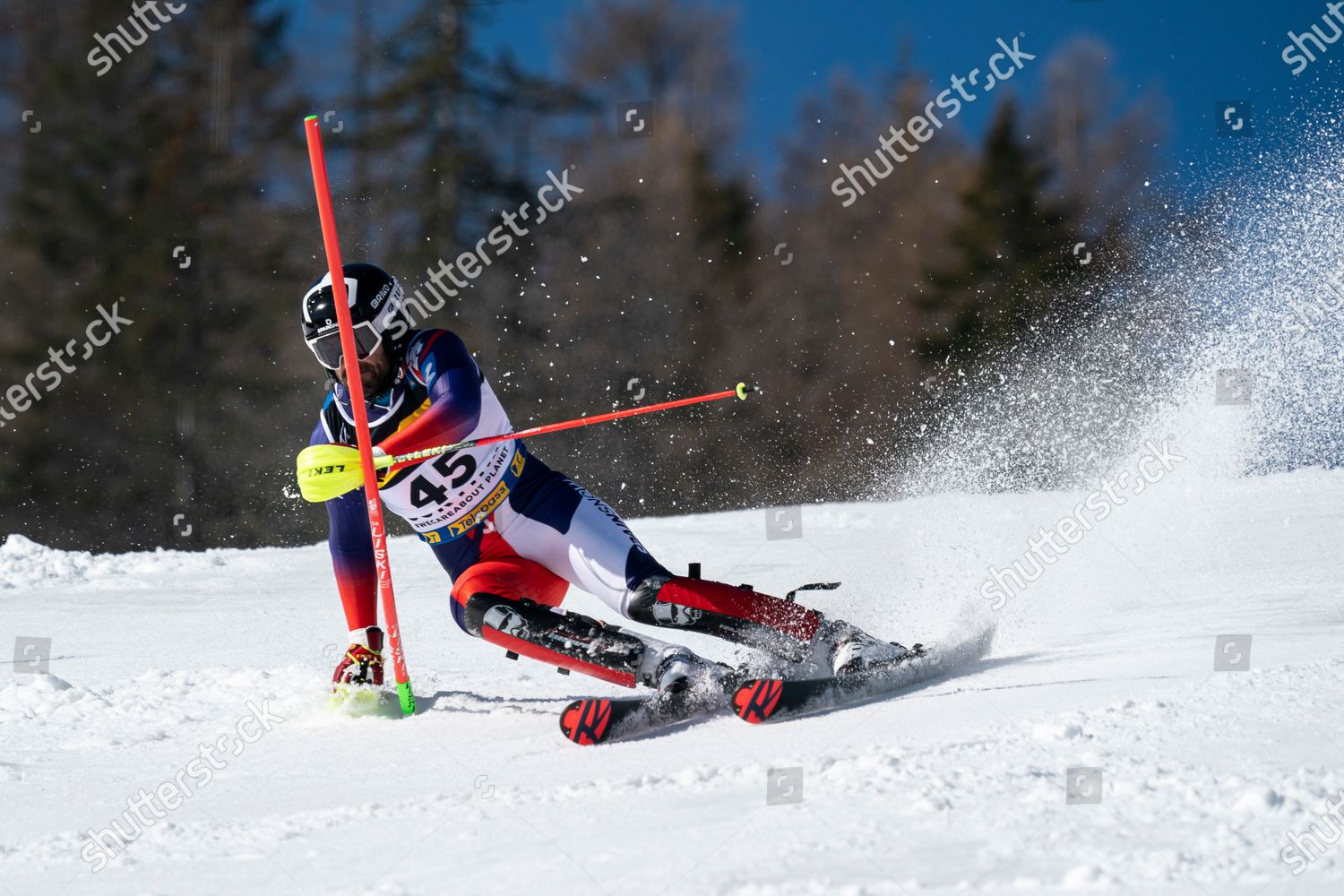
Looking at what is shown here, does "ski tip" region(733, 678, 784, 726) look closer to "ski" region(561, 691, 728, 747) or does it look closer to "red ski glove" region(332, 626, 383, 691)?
"ski" region(561, 691, 728, 747)

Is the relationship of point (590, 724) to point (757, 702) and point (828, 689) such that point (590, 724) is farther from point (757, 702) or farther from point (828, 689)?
point (828, 689)

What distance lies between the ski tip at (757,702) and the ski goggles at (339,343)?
5.45 feet

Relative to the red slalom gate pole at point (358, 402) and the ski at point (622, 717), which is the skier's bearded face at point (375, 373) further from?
the ski at point (622, 717)

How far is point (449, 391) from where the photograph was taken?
12.4ft

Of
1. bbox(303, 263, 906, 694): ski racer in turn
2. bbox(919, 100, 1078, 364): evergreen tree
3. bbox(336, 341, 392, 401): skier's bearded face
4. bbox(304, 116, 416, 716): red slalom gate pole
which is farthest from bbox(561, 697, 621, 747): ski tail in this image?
bbox(919, 100, 1078, 364): evergreen tree

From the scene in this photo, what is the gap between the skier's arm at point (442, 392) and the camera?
3.67 metres

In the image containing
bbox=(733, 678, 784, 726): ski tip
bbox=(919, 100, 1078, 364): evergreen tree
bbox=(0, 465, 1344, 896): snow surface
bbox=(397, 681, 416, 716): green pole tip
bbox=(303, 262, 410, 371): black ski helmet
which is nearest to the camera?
bbox=(0, 465, 1344, 896): snow surface

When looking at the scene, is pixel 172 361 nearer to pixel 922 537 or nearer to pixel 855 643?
pixel 922 537

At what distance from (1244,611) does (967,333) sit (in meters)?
13.2

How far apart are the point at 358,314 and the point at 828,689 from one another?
190cm

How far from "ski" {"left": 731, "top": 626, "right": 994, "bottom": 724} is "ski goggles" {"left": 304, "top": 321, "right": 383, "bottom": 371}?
162 centimetres

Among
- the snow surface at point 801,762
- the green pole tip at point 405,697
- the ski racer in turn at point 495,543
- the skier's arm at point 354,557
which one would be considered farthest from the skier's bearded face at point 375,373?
the snow surface at point 801,762

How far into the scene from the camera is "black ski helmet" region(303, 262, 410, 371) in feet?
12.7

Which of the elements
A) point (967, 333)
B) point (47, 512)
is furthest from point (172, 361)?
point (967, 333)
